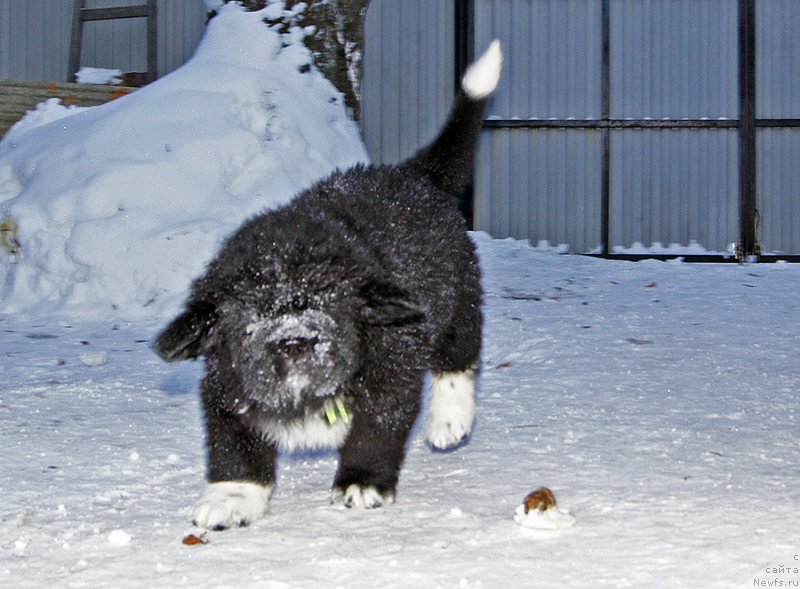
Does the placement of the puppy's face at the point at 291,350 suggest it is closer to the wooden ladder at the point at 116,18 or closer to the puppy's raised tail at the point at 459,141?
the puppy's raised tail at the point at 459,141

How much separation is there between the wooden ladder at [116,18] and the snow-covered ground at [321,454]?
4.27m

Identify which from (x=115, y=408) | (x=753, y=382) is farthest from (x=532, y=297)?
(x=115, y=408)

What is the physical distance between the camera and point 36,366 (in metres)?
5.56

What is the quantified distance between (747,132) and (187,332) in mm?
11272

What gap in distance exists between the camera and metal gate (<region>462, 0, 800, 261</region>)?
42.2ft

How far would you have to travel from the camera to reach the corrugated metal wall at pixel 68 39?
46.1 feet

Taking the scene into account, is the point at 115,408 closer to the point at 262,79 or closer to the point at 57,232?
the point at 57,232

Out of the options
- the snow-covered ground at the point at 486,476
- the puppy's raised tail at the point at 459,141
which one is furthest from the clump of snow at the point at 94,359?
the puppy's raised tail at the point at 459,141

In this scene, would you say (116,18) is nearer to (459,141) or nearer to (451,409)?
(459,141)

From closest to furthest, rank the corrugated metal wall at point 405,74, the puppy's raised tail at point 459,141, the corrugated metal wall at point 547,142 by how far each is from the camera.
Result: the puppy's raised tail at point 459,141, the corrugated metal wall at point 547,142, the corrugated metal wall at point 405,74

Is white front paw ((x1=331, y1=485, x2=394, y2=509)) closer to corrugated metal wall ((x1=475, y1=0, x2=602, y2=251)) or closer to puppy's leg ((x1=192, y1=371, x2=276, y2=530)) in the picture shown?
puppy's leg ((x1=192, y1=371, x2=276, y2=530))

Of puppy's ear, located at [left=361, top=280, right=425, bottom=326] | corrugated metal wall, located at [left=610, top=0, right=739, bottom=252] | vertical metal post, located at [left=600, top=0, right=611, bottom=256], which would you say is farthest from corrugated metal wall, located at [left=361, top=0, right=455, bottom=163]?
puppy's ear, located at [left=361, top=280, right=425, bottom=326]

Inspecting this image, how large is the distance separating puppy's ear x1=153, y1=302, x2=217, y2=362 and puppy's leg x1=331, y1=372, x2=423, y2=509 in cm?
53

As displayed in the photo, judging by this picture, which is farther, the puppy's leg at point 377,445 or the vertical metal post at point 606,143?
the vertical metal post at point 606,143
